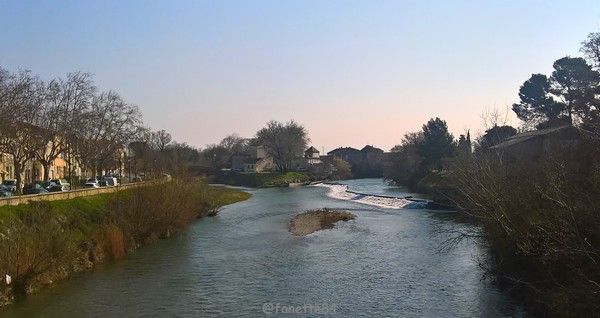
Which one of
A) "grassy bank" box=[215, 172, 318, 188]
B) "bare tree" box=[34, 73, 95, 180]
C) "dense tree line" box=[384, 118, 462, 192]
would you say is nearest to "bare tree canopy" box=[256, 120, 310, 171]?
"grassy bank" box=[215, 172, 318, 188]

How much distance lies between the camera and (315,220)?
43781 mm

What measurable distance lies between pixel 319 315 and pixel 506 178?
36.9 feet

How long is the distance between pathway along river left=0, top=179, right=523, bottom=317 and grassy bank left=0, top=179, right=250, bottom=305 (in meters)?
0.81

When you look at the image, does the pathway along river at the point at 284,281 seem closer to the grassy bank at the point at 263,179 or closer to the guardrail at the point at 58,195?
the guardrail at the point at 58,195

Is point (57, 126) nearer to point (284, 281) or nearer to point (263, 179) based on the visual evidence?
point (284, 281)

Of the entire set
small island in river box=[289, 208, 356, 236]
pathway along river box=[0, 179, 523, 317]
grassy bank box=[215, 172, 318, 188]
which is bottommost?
pathway along river box=[0, 179, 523, 317]

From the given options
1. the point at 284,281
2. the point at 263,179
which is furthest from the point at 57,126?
the point at 263,179

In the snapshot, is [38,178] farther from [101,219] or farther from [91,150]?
[101,219]

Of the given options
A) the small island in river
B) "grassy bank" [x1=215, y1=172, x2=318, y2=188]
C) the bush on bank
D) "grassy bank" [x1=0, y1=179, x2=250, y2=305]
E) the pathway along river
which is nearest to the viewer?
the bush on bank

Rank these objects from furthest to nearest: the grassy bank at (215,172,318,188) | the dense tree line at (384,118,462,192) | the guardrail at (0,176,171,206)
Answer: the grassy bank at (215,172,318,188)
the dense tree line at (384,118,462,192)
the guardrail at (0,176,171,206)

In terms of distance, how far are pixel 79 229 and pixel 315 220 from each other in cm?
2051

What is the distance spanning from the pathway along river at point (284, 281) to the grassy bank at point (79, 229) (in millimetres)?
814

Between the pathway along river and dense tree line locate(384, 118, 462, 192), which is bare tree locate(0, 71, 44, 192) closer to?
the pathway along river

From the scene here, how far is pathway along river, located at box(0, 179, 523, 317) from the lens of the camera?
1789cm
